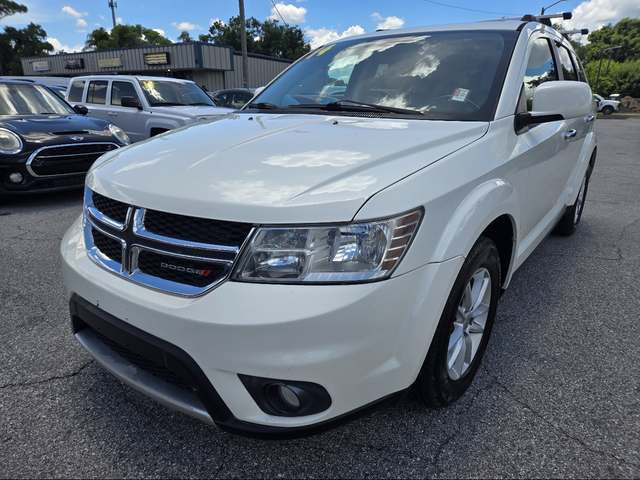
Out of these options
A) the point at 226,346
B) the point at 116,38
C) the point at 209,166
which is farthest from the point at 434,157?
the point at 116,38

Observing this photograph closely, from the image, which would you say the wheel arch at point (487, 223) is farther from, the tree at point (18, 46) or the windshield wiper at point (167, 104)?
the tree at point (18, 46)

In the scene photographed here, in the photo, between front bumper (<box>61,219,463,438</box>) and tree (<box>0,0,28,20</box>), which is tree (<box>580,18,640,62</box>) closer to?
tree (<box>0,0,28,20</box>)

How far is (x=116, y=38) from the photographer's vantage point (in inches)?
2351

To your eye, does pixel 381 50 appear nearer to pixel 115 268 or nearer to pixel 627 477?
pixel 115 268

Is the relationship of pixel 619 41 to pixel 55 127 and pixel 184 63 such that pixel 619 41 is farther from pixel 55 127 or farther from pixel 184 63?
pixel 55 127

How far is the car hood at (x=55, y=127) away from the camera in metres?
5.38

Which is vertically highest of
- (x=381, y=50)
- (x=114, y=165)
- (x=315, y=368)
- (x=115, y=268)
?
(x=381, y=50)

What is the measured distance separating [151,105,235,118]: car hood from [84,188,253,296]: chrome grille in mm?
6048

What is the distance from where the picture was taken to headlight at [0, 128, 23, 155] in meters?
5.15

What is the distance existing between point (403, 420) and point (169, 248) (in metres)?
1.21

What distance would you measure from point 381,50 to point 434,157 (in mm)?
1399

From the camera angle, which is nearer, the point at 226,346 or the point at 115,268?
the point at 226,346

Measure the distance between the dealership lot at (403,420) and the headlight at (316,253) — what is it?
792mm

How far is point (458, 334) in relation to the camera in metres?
1.93
